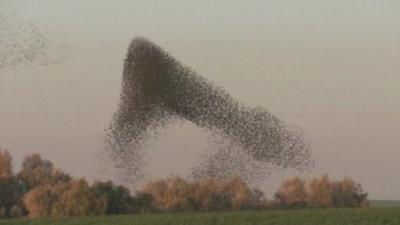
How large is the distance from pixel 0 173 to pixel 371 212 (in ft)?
38.2

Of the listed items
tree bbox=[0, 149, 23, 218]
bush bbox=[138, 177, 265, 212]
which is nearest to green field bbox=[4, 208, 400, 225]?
bush bbox=[138, 177, 265, 212]

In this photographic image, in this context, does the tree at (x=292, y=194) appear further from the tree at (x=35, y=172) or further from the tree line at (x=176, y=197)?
the tree at (x=35, y=172)

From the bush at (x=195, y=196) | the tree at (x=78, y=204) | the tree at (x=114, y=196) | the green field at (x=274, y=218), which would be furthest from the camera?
the tree at (x=78, y=204)

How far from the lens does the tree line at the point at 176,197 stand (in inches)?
936

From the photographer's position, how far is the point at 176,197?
24188mm

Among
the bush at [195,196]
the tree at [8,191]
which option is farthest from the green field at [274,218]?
the tree at [8,191]

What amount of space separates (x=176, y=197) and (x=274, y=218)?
3151 millimetres

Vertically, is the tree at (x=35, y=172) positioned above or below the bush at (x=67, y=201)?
above

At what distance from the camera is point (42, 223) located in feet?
77.2

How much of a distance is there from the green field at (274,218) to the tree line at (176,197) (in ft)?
3.08

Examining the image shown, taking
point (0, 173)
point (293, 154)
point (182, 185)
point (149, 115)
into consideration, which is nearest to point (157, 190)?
point (182, 185)

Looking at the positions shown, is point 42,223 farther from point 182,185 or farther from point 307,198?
point 307,198

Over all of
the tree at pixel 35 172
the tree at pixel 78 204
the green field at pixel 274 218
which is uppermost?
the tree at pixel 35 172

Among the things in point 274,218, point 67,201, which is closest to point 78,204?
point 67,201
